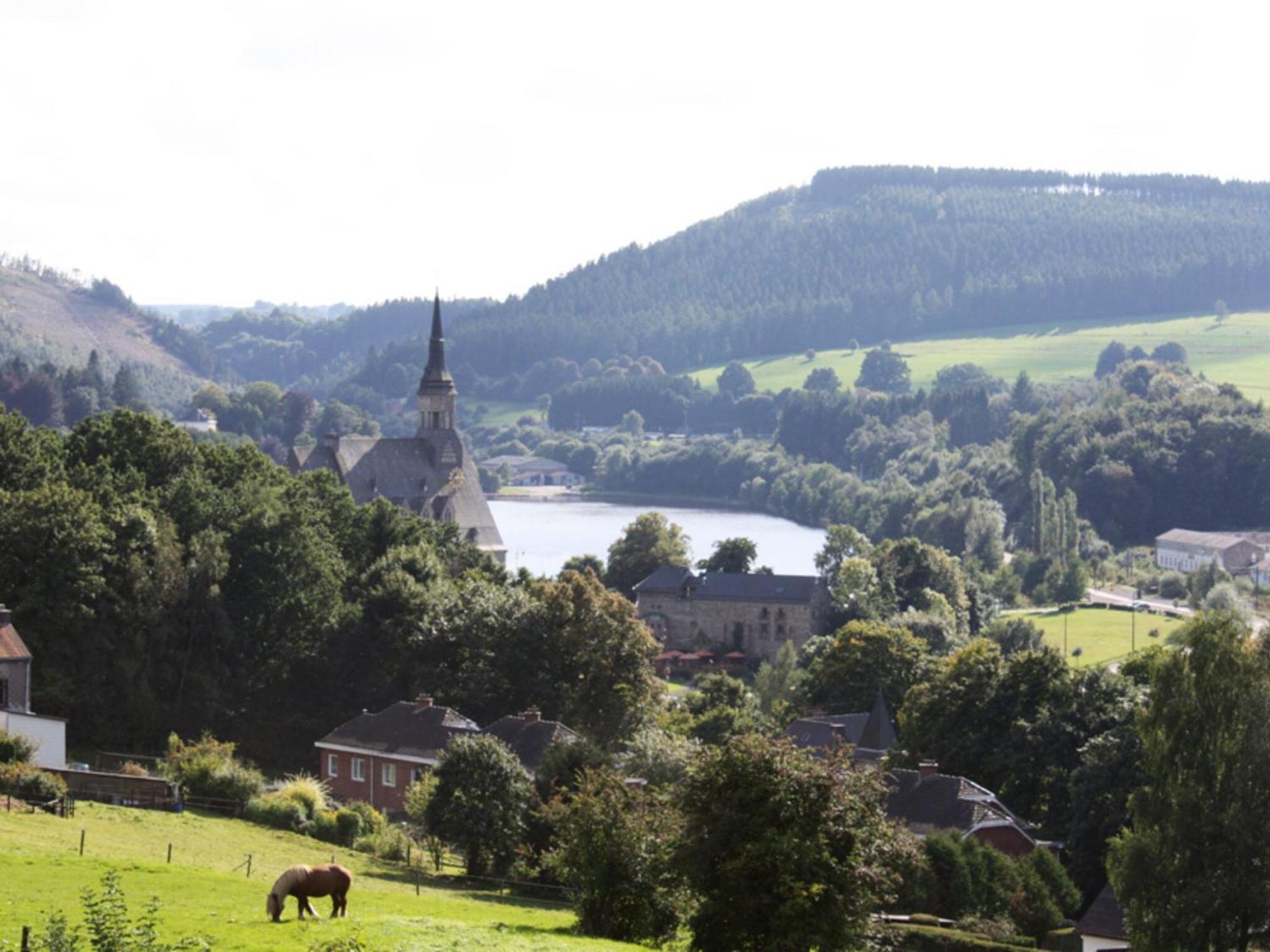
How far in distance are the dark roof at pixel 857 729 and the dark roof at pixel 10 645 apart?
1831 centimetres

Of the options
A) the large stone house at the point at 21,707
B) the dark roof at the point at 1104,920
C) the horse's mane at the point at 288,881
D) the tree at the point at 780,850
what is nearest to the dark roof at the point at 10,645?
the large stone house at the point at 21,707

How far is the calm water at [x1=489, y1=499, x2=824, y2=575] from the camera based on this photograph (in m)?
112

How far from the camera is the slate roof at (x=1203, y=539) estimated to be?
115125 mm

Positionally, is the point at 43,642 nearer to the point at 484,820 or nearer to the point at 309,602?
the point at 309,602

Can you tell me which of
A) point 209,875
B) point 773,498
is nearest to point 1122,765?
point 209,875

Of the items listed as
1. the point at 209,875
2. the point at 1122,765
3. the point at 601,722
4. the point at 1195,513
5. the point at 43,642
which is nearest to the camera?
the point at 209,875

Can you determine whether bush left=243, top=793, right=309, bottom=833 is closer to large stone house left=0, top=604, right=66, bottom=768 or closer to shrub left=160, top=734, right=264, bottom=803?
shrub left=160, top=734, right=264, bottom=803

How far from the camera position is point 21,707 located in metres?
40.1

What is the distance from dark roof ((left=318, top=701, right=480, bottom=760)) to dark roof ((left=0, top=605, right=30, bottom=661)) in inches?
320

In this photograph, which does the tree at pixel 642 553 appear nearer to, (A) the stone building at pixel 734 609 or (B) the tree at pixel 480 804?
(A) the stone building at pixel 734 609

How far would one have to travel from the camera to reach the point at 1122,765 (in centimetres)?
3881

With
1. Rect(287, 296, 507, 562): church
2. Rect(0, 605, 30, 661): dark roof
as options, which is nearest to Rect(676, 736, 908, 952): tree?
Rect(0, 605, 30, 661): dark roof

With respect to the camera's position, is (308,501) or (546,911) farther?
(308,501)

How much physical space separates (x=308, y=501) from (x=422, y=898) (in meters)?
31.3
